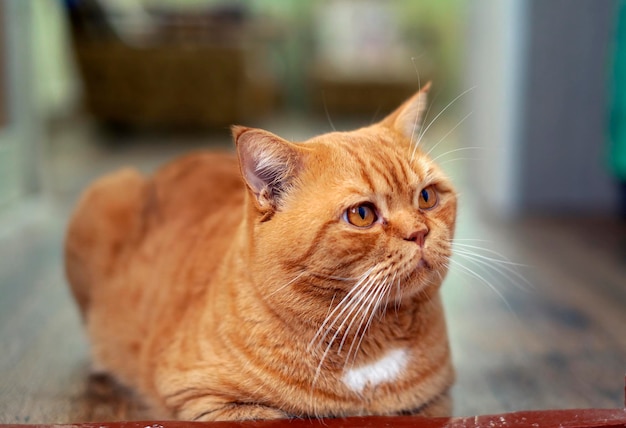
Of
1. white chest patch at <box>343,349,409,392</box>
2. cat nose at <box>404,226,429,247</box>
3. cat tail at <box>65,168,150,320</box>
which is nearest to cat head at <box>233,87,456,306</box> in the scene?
cat nose at <box>404,226,429,247</box>

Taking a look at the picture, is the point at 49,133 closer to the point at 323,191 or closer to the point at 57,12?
the point at 57,12

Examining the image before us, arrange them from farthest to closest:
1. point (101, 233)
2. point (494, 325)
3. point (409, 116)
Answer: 1. point (494, 325)
2. point (101, 233)
3. point (409, 116)

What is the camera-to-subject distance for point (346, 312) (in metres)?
1.15

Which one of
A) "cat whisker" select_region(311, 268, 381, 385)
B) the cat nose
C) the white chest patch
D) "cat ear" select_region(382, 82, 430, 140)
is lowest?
the white chest patch

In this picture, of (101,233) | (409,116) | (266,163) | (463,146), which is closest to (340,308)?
(266,163)

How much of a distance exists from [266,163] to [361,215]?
0.17 meters

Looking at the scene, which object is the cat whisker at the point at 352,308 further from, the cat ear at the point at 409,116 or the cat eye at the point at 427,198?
the cat ear at the point at 409,116

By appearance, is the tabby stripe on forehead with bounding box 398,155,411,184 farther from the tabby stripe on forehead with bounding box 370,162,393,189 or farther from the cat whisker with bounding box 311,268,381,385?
the cat whisker with bounding box 311,268,381,385

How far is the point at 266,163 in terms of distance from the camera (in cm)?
113

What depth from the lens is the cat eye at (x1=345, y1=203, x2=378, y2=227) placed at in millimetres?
1104

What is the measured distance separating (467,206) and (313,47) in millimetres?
6065

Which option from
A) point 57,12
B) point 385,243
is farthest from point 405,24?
point 385,243

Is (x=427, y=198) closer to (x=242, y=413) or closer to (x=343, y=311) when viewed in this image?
(x=343, y=311)

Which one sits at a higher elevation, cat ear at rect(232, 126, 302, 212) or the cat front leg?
cat ear at rect(232, 126, 302, 212)
